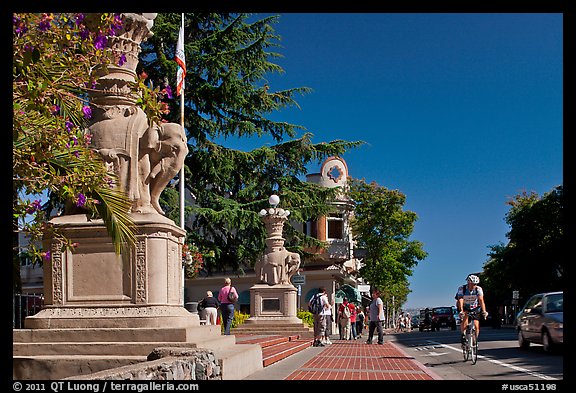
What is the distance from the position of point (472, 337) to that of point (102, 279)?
789cm

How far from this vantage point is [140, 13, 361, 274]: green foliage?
96.1 ft

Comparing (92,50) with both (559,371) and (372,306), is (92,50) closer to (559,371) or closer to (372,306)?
(559,371)

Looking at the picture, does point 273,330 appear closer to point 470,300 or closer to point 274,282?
point 274,282

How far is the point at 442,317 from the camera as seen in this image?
53125mm

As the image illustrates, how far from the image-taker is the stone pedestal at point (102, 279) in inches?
406

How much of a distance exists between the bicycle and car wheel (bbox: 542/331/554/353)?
2.77 meters

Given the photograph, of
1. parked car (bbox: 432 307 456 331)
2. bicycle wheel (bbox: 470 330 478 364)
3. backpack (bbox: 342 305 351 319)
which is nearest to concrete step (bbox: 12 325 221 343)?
bicycle wheel (bbox: 470 330 478 364)

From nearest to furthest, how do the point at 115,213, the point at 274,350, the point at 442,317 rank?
1. the point at 115,213
2. the point at 274,350
3. the point at 442,317

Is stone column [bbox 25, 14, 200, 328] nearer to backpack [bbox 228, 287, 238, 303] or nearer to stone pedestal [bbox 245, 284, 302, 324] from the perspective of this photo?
backpack [bbox 228, 287, 238, 303]

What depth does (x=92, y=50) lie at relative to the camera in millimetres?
8211

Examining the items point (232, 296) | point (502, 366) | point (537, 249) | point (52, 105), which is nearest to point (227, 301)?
point (232, 296)

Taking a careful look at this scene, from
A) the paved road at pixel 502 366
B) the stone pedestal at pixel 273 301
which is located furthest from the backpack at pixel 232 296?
the stone pedestal at pixel 273 301

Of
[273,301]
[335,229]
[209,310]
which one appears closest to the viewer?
[209,310]
